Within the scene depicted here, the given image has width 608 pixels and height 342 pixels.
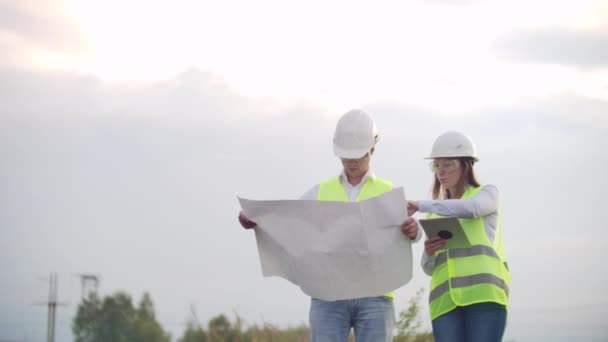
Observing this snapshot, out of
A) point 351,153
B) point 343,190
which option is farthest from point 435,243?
point 351,153

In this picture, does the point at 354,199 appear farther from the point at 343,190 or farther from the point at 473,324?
the point at 473,324

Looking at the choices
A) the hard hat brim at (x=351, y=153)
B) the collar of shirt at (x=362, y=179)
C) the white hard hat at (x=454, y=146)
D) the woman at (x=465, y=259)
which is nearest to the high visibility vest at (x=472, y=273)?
the woman at (x=465, y=259)

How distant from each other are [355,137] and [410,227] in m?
0.84

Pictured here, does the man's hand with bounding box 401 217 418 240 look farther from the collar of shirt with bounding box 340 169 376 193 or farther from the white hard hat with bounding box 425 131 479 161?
the white hard hat with bounding box 425 131 479 161

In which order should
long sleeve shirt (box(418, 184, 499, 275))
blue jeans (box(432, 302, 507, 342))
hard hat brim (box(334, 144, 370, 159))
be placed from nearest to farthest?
blue jeans (box(432, 302, 507, 342)) < long sleeve shirt (box(418, 184, 499, 275)) < hard hat brim (box(334, 144, 370, 159))

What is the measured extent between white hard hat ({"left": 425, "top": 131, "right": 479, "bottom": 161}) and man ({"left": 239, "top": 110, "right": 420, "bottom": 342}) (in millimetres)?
484

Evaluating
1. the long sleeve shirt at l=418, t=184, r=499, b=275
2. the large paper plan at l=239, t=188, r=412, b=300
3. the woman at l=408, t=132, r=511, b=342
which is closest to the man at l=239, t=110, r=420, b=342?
the large paper plan at l=239, t=188, r=412, b=300

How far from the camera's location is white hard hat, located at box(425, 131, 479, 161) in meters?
6.59

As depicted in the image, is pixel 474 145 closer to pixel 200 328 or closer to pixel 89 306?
pixel 200 328

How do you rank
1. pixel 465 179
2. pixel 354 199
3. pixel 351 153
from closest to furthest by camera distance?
pixel 351 153, pixel 354 199, pixel 465 179

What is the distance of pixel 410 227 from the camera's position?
20.4ft

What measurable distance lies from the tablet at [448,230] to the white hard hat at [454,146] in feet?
2.01

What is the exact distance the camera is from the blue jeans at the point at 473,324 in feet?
20.3

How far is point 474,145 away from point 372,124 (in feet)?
2.87
